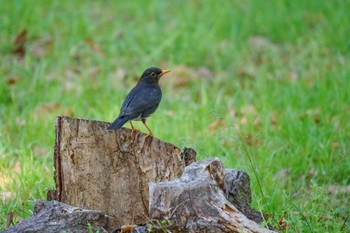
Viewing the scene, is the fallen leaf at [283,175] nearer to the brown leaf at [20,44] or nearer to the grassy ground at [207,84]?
the grassy ground at [207,84]

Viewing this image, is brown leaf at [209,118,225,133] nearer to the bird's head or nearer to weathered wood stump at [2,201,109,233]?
the bird's head

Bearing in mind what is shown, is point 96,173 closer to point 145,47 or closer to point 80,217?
point 80,217

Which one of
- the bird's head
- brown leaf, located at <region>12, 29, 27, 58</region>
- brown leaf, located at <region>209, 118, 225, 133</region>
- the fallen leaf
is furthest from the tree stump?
brown leaf, located at <region>12, 29, 27, 58</region>

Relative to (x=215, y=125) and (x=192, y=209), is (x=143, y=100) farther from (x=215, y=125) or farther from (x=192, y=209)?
(x=215, y=125)

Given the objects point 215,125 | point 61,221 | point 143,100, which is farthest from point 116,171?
point 215,125

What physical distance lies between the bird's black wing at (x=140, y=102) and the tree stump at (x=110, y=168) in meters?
0.57

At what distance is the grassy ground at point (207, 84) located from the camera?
5.73 m

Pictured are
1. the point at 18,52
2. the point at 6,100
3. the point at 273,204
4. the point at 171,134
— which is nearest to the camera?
the point at 273,204

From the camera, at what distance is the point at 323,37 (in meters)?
9.30

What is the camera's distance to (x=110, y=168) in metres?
4.46

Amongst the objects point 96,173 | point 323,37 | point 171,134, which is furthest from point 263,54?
point 96,173

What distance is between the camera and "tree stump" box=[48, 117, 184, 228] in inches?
174

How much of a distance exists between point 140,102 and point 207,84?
3245mm

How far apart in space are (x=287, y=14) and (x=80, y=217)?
6.48 metres
